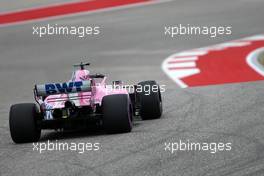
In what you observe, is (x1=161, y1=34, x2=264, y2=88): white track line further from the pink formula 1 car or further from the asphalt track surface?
the pink formula 1 car

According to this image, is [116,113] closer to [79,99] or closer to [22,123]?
[79,99]

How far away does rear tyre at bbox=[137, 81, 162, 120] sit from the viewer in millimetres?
13233

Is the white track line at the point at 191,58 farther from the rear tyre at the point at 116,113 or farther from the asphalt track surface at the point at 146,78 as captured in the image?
the rear tyre at the point at 116,113

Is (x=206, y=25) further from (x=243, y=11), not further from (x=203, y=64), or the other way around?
(x=203, y=64)

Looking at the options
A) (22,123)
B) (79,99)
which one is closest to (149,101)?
(79,99)

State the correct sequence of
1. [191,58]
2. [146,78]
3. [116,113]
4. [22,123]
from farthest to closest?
[191,58] → [146,78] → [22,123] → [116,113]

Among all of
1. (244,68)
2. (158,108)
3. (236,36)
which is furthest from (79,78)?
(236,36)

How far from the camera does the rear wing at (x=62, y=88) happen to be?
11.8 meters

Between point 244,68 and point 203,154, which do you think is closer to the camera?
point 203,154

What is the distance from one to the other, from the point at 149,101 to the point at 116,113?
179 centimetres

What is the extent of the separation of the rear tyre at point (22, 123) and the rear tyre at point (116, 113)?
0.99 m

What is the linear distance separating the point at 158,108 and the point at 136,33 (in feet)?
41.6

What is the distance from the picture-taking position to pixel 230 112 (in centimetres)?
1313

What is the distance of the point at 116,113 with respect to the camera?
1157 cm
